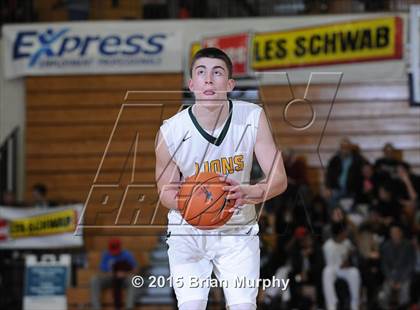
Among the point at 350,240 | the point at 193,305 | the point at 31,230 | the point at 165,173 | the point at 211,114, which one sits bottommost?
the point at 31,230

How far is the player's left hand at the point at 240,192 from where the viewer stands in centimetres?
562

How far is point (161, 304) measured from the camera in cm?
1515

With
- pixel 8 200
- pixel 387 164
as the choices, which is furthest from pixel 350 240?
pixel 8 200

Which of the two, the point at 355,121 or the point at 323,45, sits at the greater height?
the point at 323,45

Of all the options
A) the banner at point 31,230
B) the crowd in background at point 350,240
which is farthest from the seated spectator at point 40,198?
the crowd in background at point 350,240

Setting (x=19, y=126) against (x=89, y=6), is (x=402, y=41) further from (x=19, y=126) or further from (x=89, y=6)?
(x=19, y=126)

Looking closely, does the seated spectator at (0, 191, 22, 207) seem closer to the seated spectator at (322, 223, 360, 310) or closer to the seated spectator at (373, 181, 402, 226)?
the seated spectator at (322, 223, 360, 310)

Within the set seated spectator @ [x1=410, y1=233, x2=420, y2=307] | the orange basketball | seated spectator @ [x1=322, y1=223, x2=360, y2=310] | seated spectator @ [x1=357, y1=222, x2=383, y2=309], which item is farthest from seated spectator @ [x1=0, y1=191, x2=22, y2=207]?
the orange basketball

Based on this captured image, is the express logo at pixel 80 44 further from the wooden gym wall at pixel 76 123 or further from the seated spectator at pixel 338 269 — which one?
the seated spectator at pixel 338 269

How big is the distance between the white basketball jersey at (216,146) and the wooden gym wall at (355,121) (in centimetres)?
1115

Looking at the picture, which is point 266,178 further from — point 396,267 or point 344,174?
point 344,174

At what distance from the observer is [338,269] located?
13945 millimetres

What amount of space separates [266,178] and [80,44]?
1223 centimetres

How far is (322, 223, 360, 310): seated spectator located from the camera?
45.5ft
